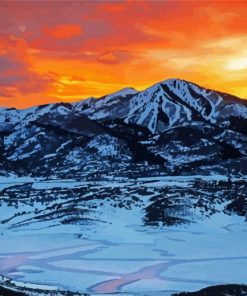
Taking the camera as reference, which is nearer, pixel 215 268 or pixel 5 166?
pixel 215 268

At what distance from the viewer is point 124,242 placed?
60281mm

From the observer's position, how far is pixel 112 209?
8144cm

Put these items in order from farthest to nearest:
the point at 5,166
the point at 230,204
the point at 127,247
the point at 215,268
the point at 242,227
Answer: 1. the point at 5,166
2. the point at 230,204
3. the point at 242,227
4. the point at 127,247
5. the point at 215,268

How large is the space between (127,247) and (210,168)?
120417 millimetres

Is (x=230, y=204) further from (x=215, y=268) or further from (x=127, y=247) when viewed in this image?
(x=215, y=268)

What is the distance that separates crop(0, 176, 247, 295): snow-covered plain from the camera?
41.7 metres

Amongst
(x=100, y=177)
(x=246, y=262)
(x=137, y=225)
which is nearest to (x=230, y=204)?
(x=137, y=225)

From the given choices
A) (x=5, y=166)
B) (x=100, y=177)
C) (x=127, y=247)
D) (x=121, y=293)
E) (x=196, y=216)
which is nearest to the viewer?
(x=121, y=293)

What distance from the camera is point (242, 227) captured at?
237 feet

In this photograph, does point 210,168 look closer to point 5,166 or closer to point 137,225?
point 5,166

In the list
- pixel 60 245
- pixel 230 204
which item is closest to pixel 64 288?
pixel 60 245

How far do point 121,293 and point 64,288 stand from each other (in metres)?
3.60

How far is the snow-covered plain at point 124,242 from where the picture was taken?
41.7 metres

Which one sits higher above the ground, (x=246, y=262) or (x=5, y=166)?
(x=5, y=166)
